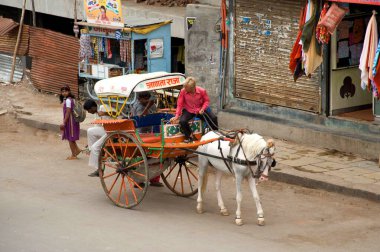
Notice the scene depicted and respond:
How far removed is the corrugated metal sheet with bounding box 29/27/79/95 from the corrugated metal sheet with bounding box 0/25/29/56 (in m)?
0.18

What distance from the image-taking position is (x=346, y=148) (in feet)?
50.9

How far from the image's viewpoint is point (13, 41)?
22656 millimetres

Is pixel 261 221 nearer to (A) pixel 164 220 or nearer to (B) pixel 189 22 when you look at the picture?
(A) pixel 164 220

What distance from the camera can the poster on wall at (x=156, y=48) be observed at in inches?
773

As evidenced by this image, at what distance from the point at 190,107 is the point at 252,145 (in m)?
1.50

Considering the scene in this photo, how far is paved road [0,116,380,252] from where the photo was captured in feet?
36.5

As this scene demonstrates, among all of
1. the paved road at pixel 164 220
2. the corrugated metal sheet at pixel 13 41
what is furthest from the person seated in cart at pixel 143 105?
the corrugated metal sheet at pixel 13 41

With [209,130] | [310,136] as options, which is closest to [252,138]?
[209,130]

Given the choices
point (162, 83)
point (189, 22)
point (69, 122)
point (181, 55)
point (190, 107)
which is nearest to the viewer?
point (190, 107)

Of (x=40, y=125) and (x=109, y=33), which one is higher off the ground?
(x=109, y=33)

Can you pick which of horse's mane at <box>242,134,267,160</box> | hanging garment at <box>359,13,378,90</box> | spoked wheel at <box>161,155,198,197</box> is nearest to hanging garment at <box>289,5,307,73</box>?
hanging garment at <box>359,13,378,90</box>

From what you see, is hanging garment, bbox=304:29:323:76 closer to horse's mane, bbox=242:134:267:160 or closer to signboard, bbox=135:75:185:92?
signboard, bbox=135:75:185:92

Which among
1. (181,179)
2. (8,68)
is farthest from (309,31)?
(8,68)

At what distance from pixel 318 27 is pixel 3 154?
20.6 feet
